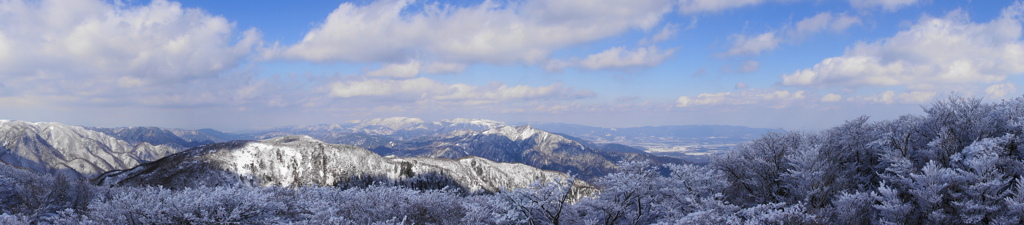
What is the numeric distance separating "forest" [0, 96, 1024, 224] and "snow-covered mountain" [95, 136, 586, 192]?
55.2 meters

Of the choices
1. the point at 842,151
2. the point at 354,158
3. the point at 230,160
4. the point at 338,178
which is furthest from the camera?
the point at 354,158

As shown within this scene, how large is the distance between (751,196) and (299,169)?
397 ft

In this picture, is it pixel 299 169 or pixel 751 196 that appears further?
pixel 299 169

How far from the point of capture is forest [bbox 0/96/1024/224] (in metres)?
22.8

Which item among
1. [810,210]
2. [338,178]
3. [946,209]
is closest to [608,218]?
[810,210]

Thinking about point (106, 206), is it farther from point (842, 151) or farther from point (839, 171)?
point (842, 151)

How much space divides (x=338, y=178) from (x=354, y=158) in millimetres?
9963

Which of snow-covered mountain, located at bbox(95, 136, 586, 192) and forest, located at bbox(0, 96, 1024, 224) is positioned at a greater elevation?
forest, located at bbox(0, 96, 1024, 224)

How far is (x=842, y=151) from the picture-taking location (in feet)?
132

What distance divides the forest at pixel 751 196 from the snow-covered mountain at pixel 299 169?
5522cm

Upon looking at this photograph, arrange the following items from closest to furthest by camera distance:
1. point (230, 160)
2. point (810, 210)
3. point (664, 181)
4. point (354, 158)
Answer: point (810, 210) < point (664, 181) < point (230, 160) < point (354, 158)

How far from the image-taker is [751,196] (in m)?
37.1

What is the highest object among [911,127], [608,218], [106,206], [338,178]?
[911,127]

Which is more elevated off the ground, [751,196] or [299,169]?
[751,196]
